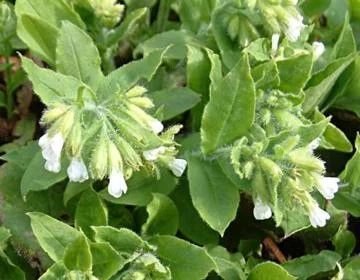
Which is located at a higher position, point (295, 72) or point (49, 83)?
point (49, 83)

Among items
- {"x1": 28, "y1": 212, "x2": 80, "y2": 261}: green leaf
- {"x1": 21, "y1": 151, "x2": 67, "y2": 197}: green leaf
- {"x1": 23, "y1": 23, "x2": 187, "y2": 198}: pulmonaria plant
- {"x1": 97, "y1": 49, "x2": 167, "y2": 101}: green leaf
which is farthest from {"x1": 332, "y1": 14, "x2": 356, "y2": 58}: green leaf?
{"x1": 28, "y1": 212, "x2": 80, "y2": 261}: green leaf

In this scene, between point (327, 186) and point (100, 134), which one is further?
point (327, 186)

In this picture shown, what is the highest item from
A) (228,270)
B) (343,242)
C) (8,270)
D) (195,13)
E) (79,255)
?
(195,13)

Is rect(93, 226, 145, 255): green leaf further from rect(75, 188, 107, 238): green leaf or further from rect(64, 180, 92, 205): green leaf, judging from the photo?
rect(64, 180, 92, 205): green leaf

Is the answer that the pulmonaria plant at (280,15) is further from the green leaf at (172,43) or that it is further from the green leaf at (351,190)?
the green leaf at (351,190)

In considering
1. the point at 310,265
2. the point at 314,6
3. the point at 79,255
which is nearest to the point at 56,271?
the point at 79,255

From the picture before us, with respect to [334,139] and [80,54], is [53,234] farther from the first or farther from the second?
[334,139]
